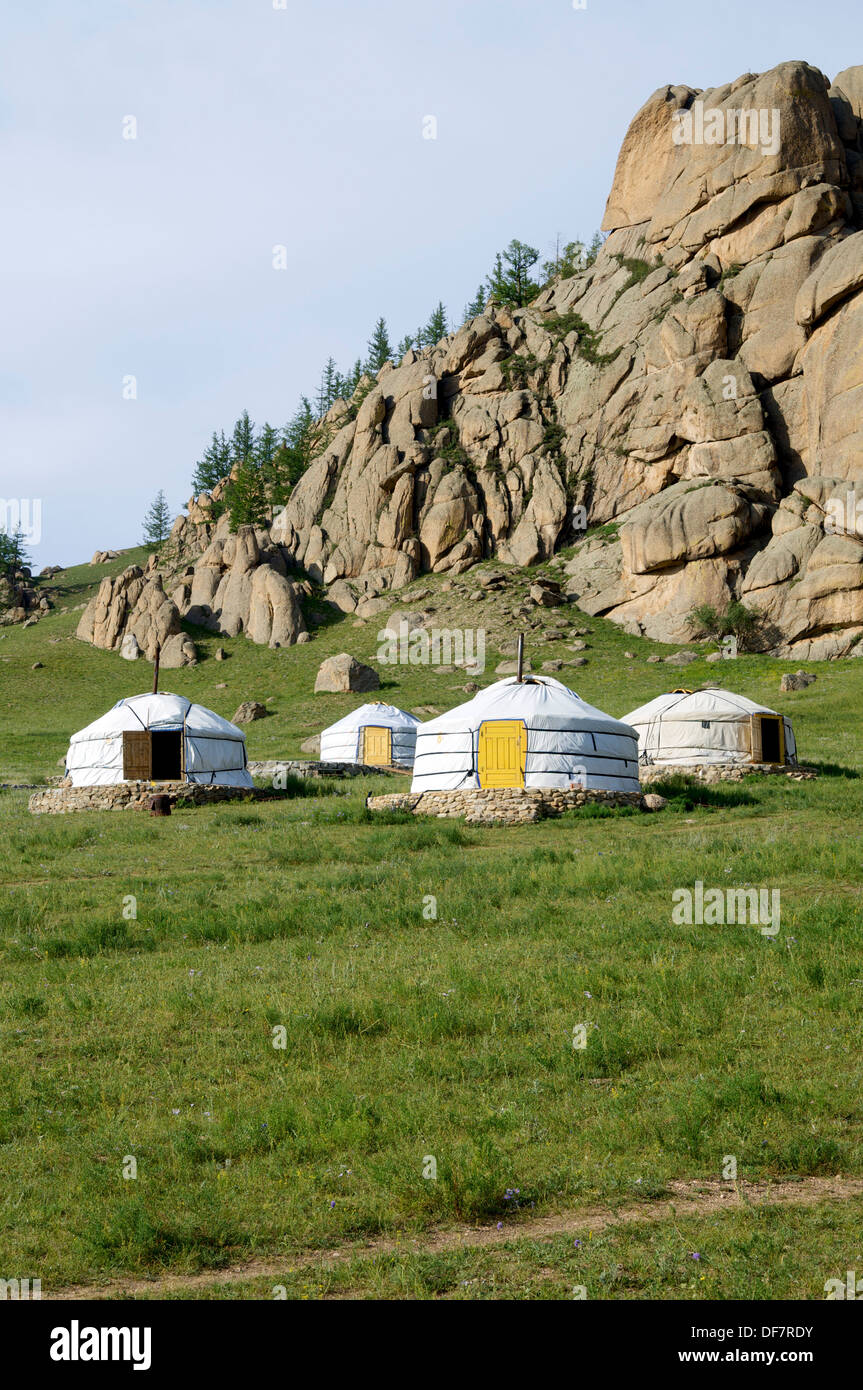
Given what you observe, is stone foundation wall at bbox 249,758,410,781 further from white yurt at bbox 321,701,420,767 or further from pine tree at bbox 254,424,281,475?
pine tree at bbox 254,424,281,475

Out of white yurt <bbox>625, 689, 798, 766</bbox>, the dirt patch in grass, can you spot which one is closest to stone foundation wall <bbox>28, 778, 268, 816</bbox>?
white yurt <bbox>625, 689, 798, 766</bbox>

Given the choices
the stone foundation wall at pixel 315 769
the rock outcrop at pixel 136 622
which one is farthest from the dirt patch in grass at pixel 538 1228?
the rock outcrop at pixel 136 622

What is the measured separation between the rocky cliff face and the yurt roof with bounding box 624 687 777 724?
728 inches

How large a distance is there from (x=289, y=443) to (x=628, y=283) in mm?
39315

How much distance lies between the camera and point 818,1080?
6.12 m

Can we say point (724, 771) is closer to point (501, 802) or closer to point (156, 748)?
point (501, 802)

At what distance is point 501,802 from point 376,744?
14505mm

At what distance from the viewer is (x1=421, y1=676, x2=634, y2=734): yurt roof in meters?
22.1

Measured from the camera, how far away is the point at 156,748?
25.9 m

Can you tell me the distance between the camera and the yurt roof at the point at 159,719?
25891 millimetres

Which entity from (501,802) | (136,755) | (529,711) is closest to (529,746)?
(529,711)

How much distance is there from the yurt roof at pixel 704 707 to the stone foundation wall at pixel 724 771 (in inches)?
61.9
